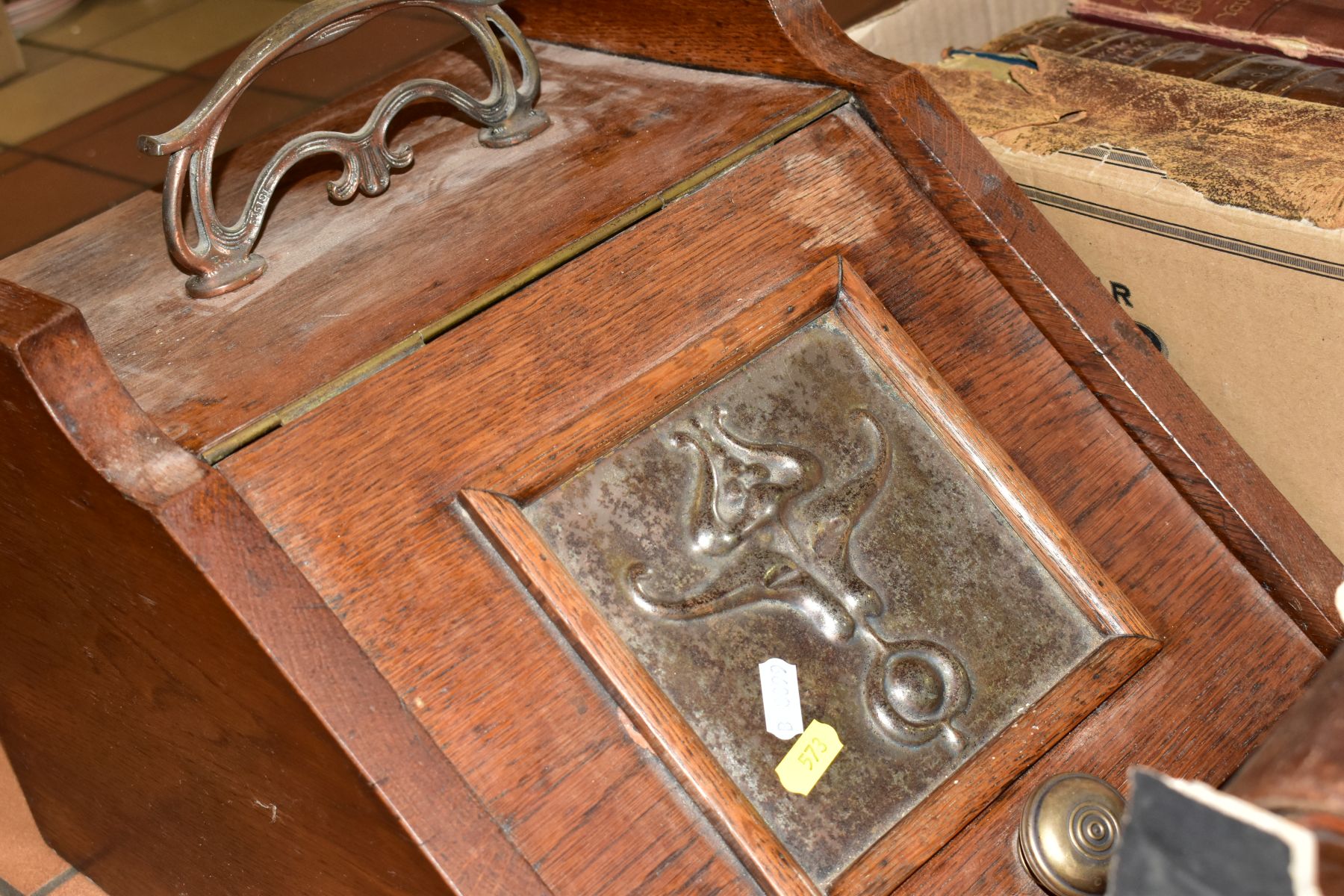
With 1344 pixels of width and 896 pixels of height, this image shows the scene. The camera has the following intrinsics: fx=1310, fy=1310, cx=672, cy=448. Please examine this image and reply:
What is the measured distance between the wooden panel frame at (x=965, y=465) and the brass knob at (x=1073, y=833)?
0.05 metres

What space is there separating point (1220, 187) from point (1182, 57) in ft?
1.39

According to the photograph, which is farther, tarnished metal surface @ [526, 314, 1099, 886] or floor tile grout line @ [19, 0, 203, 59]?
floor tile grout line @ [19, 0, 203, 59]

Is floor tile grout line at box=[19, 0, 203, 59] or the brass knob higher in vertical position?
floor tile grout line at box=[19, 0, 203, 59]

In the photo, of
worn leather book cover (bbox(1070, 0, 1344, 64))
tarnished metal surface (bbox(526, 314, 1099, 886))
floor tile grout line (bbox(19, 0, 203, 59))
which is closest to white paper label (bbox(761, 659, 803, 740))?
tarnished metal surface (bbox(526, 314, 1099, 886))

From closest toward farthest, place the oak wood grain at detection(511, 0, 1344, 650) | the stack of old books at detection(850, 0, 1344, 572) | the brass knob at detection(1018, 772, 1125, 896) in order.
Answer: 1. the brass knob at detection(1018, 772, 1125, 896)
2. the oak wood grain at detection(511, 0, 1344, 650)
3. the stack of old books at detection(850, 0, 1344, 572)

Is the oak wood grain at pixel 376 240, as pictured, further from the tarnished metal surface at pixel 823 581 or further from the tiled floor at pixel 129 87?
the tiled floor at pixel 129 87

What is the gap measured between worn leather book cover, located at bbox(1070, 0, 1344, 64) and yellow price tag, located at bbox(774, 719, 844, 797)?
1191mm

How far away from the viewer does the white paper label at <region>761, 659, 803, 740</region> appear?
91 cm

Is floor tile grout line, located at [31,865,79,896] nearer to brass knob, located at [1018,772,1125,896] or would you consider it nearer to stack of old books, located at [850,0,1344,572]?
brass knob, located at [1018,772,1125,896]

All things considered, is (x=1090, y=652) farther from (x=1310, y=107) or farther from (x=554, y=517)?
(x=1310, y=107)

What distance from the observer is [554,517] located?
3.00 feet

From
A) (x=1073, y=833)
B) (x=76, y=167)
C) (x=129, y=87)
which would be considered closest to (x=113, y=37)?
(x=129, y=87)

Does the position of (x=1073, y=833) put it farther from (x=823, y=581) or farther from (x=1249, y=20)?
(x=1249, y=20)

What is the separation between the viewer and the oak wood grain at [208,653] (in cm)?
77
